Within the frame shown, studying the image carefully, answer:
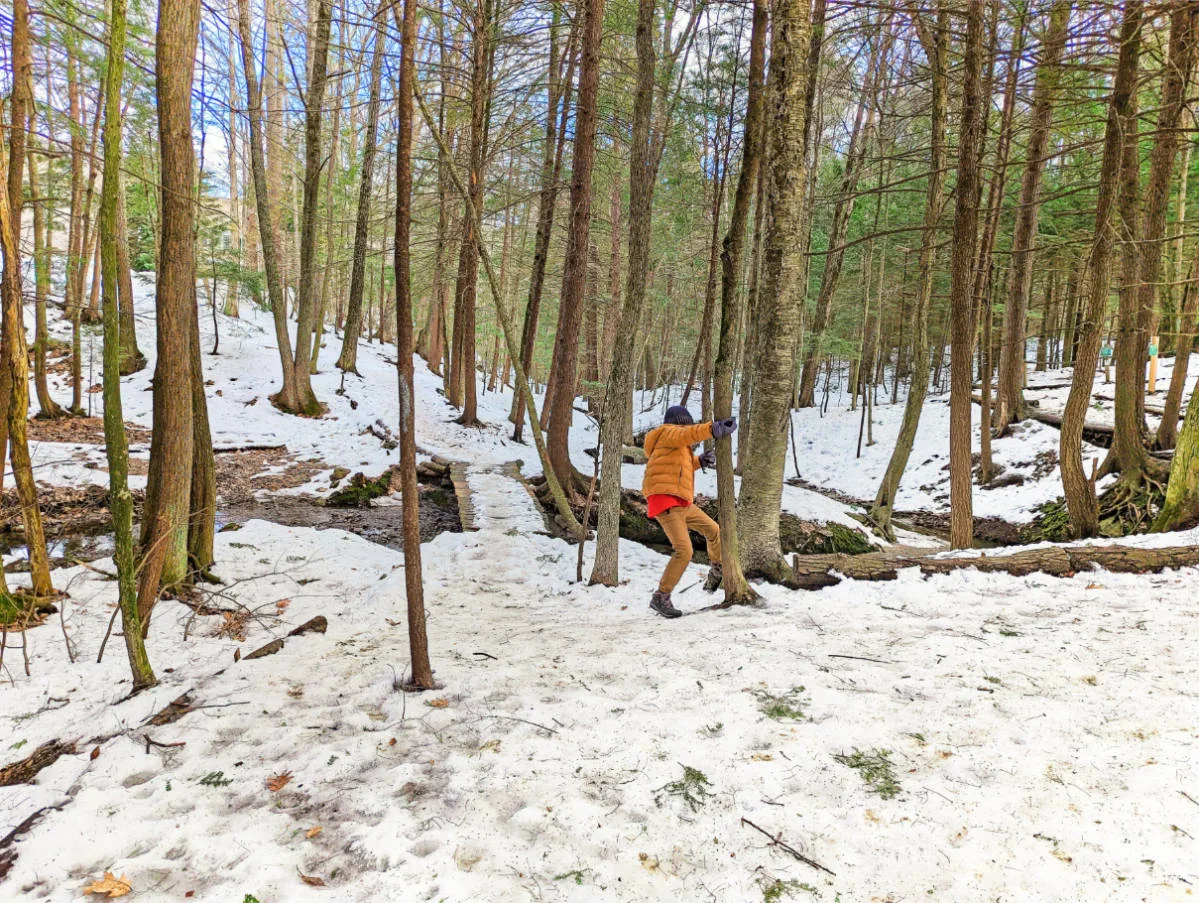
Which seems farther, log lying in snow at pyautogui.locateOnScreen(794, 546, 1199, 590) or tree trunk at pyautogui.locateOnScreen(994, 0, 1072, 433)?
tree trunk at pyautogui.locateOnScreen(994, 0, 1072, 433)

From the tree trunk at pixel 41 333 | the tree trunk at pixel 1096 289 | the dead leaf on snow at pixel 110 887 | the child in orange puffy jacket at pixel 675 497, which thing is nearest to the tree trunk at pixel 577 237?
the child in orange puffy jacket at pixel 675 497

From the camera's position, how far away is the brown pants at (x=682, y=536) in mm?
5207

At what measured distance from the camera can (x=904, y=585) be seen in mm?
4930

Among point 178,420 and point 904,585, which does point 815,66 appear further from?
point 178,420

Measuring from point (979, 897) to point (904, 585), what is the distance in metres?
3.46

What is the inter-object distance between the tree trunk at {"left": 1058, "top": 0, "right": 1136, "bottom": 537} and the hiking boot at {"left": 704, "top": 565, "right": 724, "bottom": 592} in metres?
4.95

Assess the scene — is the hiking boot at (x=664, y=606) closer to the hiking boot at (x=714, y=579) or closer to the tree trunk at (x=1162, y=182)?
the hiking boot at (x=714, y=579)

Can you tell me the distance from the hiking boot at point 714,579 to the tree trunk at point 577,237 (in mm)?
5047

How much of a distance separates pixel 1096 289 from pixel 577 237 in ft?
21.8

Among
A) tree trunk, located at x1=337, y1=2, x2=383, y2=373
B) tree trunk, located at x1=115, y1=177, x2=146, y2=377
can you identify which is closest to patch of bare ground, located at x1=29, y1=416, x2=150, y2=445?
tree trunk, located at x1=115, y1=177, x2=146, y2=377

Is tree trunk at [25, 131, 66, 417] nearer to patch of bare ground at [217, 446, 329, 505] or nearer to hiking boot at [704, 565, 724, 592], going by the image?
patch of bare ground at [217, 446, 329, 505]

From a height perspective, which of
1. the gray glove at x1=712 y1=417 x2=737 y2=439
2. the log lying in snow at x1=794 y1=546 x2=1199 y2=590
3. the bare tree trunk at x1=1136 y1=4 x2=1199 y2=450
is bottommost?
the log lying in snow at x1=794 y1=546 x2=1199 y2=590

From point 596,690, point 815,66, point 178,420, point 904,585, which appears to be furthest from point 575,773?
point 815,66

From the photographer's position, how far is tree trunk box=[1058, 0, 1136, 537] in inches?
241
